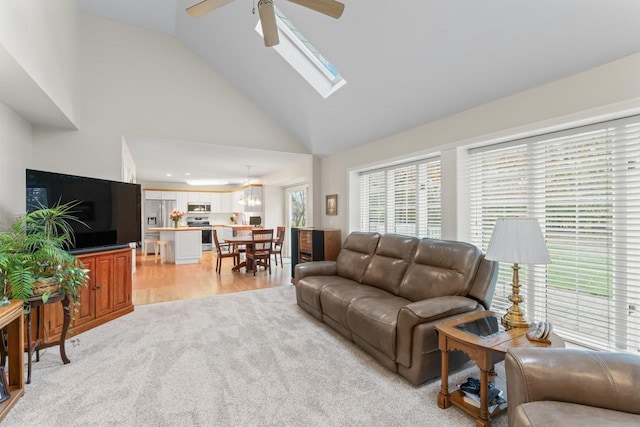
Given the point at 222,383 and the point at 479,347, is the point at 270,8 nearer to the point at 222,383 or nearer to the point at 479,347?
the point at 479,347

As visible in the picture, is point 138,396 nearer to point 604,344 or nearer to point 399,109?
point 604,344

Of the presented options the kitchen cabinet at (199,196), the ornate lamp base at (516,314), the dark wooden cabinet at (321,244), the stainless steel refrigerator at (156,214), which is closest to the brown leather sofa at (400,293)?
the ornate lamp base at (516,314)

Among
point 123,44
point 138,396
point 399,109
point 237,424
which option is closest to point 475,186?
point 399,109

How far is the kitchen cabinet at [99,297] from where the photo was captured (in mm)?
2910

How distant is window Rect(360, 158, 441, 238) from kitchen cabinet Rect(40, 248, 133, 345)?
352 cm

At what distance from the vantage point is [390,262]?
130 inches

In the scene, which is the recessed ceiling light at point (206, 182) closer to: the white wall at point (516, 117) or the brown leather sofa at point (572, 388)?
the white wall at point (516, 117)

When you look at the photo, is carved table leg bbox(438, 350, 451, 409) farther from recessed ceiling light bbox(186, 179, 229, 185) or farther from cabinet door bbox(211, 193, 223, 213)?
cabinet door bbox(211, 193, 223, 213)

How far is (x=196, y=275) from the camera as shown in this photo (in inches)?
234

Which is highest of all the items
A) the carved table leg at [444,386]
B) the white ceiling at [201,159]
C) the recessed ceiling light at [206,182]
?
the white ceiling at [201,159]

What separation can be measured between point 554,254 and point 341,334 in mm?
2071

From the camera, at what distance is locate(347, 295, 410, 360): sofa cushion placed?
2.22 metres

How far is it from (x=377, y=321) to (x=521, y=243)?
1.18m

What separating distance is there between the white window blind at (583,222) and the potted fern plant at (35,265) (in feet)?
13.0
